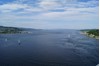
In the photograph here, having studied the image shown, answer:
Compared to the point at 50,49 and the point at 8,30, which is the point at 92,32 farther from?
the point at 8,30

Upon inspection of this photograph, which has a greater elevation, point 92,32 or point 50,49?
point 92,32

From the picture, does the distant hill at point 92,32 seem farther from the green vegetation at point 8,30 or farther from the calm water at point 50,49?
the green vegetation at point 8,30

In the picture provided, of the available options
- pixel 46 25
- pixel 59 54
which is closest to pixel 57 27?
pixel 46 25

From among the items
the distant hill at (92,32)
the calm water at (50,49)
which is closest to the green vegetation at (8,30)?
the calm water at (50,49)

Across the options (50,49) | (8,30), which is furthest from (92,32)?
(8,30)

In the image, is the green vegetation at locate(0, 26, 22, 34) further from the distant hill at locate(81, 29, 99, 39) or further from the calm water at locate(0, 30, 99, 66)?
the distant hill at locate(81, 29, 99, 39)

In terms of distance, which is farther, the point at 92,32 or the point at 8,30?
the point at 92,32

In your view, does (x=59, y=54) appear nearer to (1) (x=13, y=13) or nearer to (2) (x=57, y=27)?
(2) (x=57, y=27)

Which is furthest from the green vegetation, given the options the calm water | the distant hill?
the distant hill
